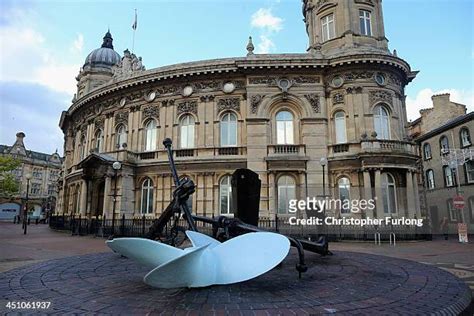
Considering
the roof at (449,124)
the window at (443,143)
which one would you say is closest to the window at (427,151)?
the roof at (449,124)

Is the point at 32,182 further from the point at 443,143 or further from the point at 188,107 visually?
the point at 443,143

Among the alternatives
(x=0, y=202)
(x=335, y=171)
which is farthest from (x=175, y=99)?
(x=0, y=202)

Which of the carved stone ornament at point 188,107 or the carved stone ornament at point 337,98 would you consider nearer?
the carved stone ornament at point 337,98

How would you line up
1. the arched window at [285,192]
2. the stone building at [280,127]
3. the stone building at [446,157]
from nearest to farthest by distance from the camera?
the stone building at [280,127] < the arched window at [285,192] < the stone building at [446,157]

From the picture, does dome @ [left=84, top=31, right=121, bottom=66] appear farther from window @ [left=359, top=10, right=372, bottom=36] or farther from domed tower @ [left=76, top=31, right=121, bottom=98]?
window @ [left=359, top=10, right=372, bottom=36]

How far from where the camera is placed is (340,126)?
74.1 feet

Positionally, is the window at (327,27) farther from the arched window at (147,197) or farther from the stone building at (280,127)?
the arched window at (147,197)

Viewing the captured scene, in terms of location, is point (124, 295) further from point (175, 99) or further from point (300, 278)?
point (175, 99)

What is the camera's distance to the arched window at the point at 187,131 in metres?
24.2

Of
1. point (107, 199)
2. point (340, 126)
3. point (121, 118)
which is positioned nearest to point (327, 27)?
point (340, 126)

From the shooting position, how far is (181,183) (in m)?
6.84

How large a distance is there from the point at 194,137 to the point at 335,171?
1116cm

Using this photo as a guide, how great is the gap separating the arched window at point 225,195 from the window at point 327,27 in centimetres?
1520

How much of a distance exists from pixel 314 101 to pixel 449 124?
1626 centimetres
